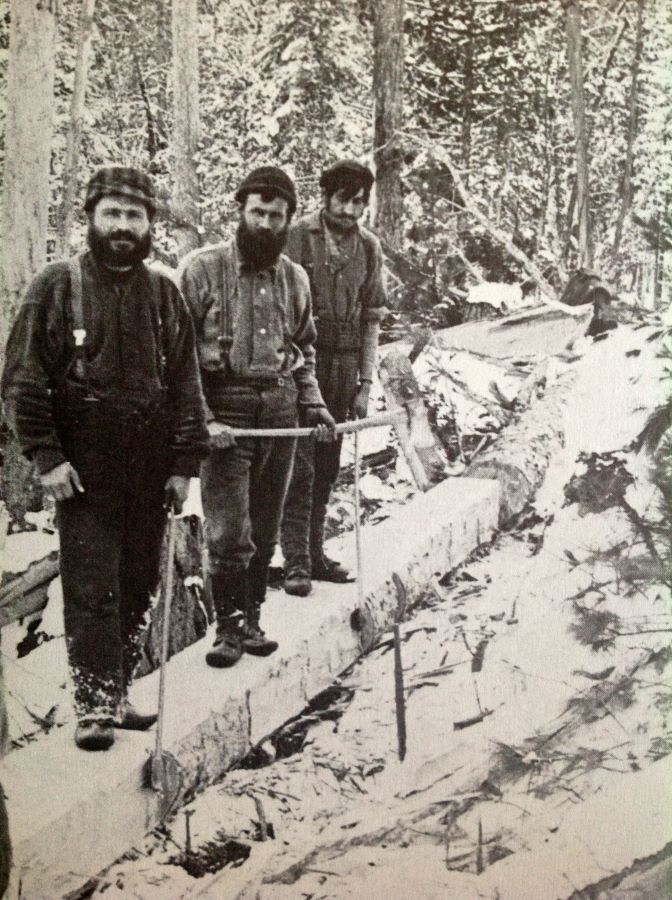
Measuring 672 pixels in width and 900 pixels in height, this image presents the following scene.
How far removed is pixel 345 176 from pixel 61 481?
1.18 metres

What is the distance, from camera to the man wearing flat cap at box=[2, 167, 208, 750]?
2250 millimetres

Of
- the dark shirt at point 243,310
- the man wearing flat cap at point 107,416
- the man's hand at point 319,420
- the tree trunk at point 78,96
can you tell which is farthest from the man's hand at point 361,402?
the tree trunk at point 78,96

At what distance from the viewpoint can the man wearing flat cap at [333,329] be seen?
2.58 metres

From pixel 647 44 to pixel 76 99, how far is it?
1.61m

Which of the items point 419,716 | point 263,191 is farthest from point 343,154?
point 419,716

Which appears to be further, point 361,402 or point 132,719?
point 361,402

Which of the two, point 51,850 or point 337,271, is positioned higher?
point 337,271

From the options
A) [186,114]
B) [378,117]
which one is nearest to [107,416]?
[186,114]

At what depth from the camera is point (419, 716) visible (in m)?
2.42

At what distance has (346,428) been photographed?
2.68 metres

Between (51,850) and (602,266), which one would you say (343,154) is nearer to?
(602,266)

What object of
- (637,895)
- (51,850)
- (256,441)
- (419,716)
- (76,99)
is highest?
(76,99)

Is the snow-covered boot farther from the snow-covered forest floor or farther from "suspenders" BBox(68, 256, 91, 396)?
"suspenders" BBox(68, 256, 91, 396)

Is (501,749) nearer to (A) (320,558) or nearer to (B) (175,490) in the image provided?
(A) (320,558)
